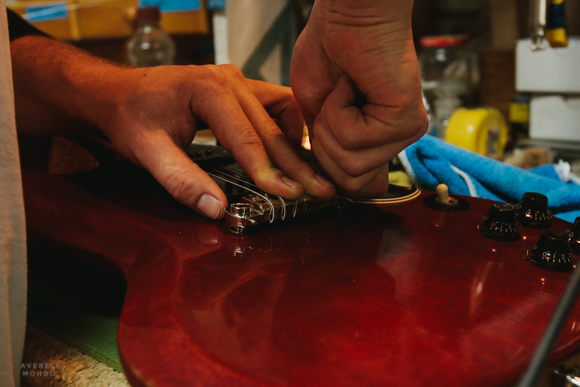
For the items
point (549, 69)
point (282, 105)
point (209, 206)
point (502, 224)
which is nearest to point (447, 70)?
point (549, 69)

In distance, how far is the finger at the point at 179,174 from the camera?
53cm

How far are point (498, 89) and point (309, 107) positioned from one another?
44.0 inches

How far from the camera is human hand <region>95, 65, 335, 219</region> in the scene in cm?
54

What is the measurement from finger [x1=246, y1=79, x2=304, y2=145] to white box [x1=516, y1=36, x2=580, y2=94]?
69cm

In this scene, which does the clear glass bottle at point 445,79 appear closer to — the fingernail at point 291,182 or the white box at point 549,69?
the white box at point 549,69

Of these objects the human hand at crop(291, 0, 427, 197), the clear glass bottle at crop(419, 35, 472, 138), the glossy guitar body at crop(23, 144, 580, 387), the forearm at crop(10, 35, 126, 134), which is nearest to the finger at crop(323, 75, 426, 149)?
the human hand at crop(291, 0, 427, 197)

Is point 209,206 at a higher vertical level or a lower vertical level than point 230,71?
lower

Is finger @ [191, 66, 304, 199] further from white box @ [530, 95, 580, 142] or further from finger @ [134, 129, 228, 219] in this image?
white box @ [530, 95, 580, 142]

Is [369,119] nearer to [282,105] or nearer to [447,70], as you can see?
[282,105]

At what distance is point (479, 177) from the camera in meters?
0.77

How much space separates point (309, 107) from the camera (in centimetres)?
56

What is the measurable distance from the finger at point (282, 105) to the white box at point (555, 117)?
0.77 metres

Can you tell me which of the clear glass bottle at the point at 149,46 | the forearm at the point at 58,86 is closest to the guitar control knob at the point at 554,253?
the forearm at the point at 58,86

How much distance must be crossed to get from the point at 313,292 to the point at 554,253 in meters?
0.24
